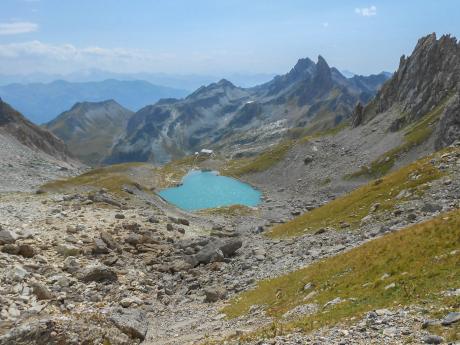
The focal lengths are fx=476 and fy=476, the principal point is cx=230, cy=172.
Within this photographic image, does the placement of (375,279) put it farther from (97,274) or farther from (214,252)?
(214,252)

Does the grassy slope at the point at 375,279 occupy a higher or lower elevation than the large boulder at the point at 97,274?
higher

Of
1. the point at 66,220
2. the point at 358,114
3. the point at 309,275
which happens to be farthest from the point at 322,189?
the point at 309,275

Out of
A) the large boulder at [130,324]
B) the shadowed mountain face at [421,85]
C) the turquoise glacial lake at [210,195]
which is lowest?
the turquoise glacial lake at [210,195]

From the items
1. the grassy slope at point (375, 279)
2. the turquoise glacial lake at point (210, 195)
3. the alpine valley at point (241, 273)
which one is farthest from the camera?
the turquoise glacial lake at point (210, 195)

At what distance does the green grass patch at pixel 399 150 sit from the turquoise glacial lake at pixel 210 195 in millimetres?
34299

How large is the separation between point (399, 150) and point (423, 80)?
47.1 m

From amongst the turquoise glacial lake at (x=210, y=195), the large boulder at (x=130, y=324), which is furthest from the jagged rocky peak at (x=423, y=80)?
the large boulder at (x=130, y=324)

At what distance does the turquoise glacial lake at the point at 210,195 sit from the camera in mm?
151875

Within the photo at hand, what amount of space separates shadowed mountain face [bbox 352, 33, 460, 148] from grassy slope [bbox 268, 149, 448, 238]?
296 ft

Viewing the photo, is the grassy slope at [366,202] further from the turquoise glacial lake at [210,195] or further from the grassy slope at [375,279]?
the turquoise glacial lake at [210,195]

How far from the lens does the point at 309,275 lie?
3456cm

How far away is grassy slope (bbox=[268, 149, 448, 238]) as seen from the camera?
55.7m

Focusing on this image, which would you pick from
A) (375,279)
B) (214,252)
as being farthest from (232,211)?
(375,279)

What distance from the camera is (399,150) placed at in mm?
138375
